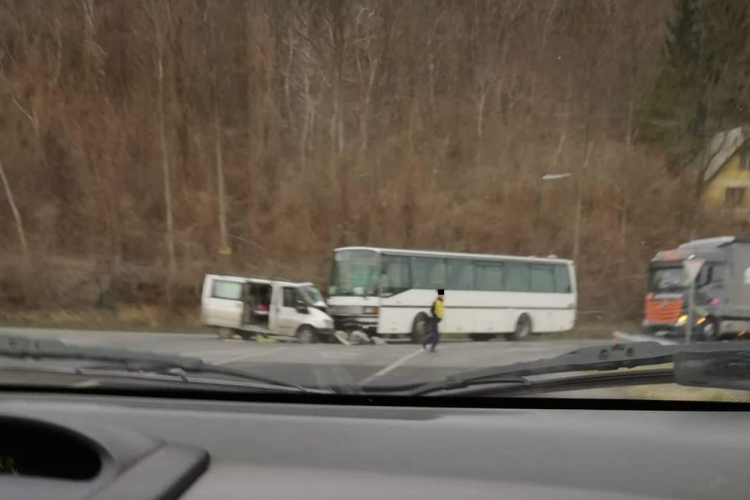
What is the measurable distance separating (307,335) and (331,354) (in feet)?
0.83

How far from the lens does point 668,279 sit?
3582 millimetres

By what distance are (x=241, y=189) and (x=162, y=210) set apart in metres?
0.44

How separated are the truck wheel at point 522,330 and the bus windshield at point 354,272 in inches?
29.9

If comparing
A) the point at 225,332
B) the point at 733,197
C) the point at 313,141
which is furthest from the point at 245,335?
the point at 733,197

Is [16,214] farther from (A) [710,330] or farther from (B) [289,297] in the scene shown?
(A) [710,330]

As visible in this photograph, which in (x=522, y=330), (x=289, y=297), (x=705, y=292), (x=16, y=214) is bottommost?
(x=522, y=330)

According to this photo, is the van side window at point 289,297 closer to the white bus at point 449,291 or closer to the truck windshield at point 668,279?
the white bus at point 449,291

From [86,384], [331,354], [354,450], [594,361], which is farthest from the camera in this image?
[331,354]

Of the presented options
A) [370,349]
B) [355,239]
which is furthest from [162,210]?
[370,349]

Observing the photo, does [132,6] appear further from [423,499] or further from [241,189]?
[423,499]

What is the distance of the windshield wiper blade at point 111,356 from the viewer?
3.37m

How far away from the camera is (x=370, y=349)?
370cm

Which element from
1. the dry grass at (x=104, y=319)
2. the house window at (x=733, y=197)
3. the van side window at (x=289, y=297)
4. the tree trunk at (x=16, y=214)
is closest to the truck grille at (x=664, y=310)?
the house window at (x=733, y=197)

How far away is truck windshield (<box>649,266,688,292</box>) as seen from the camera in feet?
11.7
